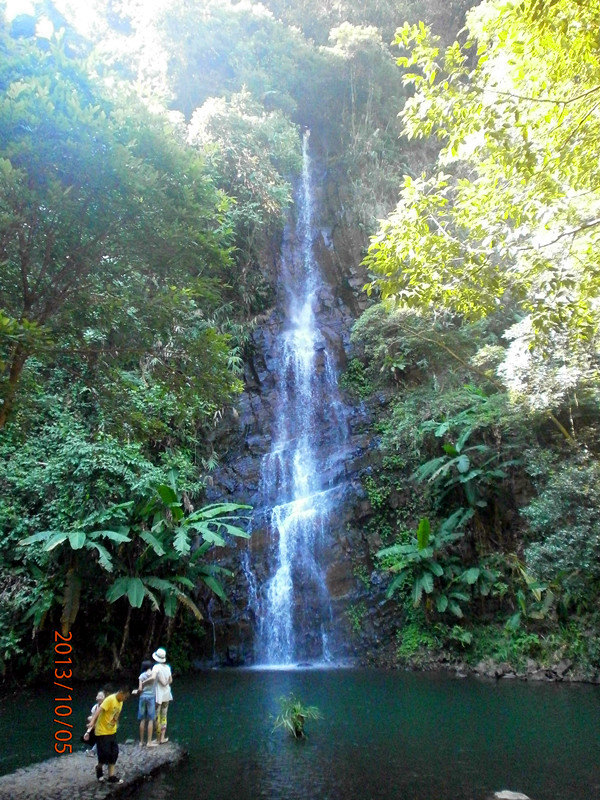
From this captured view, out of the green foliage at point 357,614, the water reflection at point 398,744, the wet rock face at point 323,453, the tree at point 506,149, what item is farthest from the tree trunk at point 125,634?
the tree at point 506,149

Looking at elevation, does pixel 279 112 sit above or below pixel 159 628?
above

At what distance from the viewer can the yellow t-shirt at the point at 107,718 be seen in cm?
523

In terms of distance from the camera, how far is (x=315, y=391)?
1933cm

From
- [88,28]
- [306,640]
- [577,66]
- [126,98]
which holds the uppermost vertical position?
[88,28]

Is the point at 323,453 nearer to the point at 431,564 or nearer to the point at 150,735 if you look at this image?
the point at 431,564

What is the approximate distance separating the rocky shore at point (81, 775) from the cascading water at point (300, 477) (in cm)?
732

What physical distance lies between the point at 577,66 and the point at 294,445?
1388 cm

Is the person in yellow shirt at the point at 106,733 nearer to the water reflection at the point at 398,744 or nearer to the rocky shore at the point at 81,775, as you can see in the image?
the rocky shore at the point at 81,775

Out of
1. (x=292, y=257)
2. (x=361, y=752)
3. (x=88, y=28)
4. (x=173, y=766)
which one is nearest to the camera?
(x=173, y=766)

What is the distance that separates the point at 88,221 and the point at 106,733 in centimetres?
491

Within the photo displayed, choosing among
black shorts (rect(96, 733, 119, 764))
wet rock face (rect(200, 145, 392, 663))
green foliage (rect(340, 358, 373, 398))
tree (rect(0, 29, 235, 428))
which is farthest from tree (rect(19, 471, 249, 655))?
green foliage (rect(340, 358, 373, 398))

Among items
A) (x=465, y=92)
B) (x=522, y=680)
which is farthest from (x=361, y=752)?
(x=465, y=92)

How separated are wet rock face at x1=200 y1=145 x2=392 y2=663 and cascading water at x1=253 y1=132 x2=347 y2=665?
136 millimetres

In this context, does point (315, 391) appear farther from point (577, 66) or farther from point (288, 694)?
point (577, 66)
